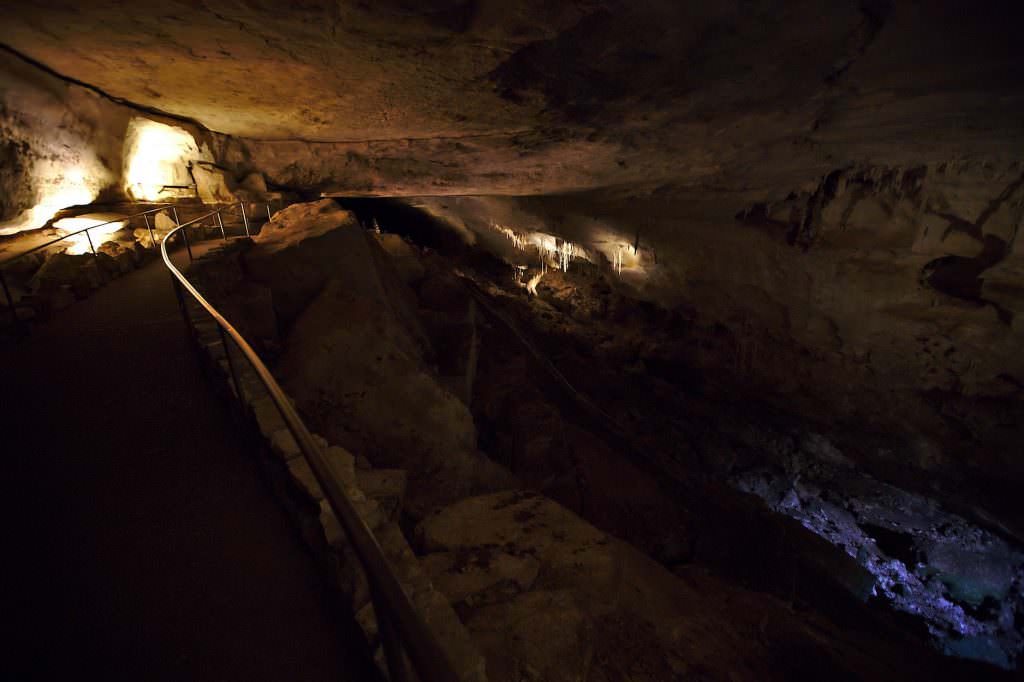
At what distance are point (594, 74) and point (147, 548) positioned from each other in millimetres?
5897

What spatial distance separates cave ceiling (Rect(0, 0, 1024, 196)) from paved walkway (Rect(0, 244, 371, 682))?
380 centimetres

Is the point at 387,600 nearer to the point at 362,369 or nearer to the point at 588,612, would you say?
the point at 588,612

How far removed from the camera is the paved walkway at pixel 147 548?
196cm

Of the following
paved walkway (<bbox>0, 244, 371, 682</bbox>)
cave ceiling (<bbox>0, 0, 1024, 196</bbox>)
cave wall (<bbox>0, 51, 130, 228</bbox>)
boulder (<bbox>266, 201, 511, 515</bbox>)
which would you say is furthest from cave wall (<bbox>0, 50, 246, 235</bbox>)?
paved walkway (<bbox>0, 244, 371, 682</bbox>)

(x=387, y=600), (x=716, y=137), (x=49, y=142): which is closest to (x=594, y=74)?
(x=716, y=137)

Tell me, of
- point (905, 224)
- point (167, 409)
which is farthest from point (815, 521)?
point (167, 409)

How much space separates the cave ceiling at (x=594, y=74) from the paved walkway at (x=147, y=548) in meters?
3.80

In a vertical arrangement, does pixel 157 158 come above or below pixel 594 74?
below

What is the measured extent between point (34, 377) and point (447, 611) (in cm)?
473

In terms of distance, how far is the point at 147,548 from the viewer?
250cm

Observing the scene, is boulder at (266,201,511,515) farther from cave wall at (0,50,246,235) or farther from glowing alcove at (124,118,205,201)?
glowing alcove at (124,118,205,201)

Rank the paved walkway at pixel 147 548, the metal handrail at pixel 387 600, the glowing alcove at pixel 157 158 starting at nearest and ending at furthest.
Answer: the metal handrail at pixel 387 600, the paved walkway at pixel 147 548, the glowing alcove at pixel 157 158

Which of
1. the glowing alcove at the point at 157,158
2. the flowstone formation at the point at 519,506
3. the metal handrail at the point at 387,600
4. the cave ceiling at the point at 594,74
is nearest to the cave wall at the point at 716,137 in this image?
the cave ceiling at the point at 594,74

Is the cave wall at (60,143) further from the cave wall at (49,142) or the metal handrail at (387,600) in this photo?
the metal handrail at (387,600)
